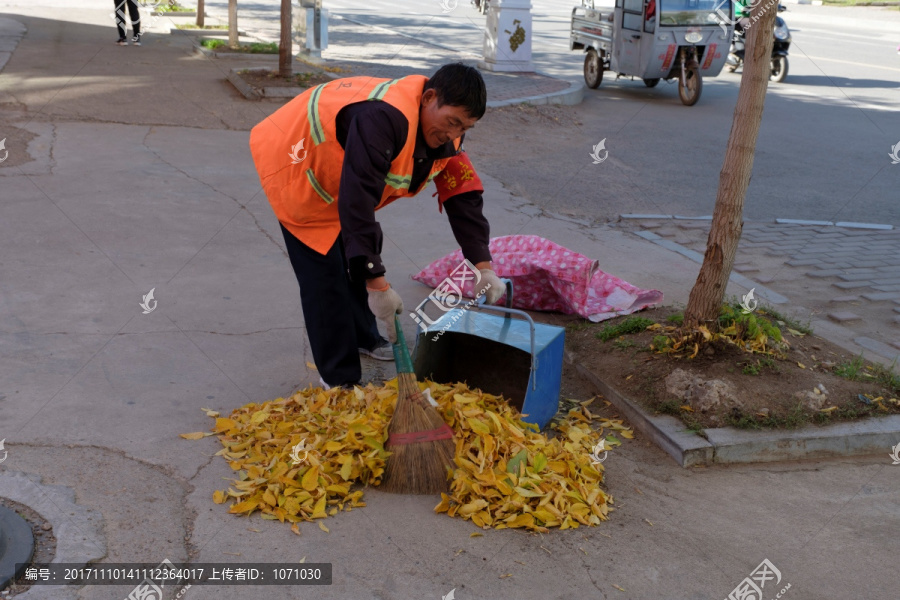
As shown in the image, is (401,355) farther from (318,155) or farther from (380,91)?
(380,91)

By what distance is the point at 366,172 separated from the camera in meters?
3.02

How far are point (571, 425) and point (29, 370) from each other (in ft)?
8.27

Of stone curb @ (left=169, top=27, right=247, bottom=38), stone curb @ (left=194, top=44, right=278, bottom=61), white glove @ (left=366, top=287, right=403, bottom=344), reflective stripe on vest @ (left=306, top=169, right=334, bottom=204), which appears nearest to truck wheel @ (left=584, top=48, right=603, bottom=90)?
stone curb @ (left=194, top=44, right=278, bottom=61)

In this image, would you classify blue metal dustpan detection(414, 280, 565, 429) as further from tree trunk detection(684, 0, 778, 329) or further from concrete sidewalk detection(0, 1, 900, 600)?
tree trunk detection(684, 0, 778, 329)

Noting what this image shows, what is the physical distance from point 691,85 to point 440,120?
10.5 m

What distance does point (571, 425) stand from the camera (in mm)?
3789

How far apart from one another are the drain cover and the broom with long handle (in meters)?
1.20

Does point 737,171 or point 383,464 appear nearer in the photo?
point 383,464

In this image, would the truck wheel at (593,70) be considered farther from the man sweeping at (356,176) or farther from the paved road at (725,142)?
the man sweeping at (356,176)

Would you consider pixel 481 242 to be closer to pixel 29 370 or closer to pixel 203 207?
pixel 29 370

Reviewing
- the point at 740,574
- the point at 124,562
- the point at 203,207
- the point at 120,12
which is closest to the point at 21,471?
the point at 124,562

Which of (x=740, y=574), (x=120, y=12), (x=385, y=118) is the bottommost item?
(x=740, y=574)

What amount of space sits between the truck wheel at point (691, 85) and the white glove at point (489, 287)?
33.1 ft

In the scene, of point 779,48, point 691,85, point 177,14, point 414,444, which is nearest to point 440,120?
point 414,444
